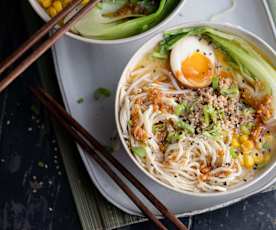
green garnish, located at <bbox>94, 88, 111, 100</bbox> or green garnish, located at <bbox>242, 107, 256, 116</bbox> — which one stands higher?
green garnish, located at <bbox>94, 88, 111, 100</bbox>

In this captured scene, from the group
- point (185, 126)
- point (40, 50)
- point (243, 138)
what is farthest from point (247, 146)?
point (40, 50)

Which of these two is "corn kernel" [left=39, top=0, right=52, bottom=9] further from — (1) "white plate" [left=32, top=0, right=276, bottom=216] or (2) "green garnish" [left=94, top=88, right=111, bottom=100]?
(2) "green garnish" [left=94, top=88, right=111, bottom=100]

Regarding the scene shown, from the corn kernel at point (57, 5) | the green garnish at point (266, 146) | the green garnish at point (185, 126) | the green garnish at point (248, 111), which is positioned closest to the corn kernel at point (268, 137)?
the green garnish at point (266, 146)

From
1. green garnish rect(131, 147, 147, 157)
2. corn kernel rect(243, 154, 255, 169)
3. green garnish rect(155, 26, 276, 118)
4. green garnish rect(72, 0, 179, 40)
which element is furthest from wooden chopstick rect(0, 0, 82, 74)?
corn kernel rect(243, 154, 255, 169)

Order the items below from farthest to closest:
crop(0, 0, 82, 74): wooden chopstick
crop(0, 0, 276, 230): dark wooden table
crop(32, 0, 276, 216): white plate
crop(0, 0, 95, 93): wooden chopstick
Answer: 1. crop(0, 0, 276, 230): dark wooden table
2. crop(32, 0, 276, 216): white plate
3. crop(0, 0, 82, 74): wooden chopstick
4. crop(0, 0, 95, 93): wooden chopstick

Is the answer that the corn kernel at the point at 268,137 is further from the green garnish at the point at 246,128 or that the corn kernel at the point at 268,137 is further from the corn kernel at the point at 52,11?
the corn kernel at the point at 52,11

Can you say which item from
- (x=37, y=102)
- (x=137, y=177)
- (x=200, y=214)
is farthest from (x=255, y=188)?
(x=37, y=102)
